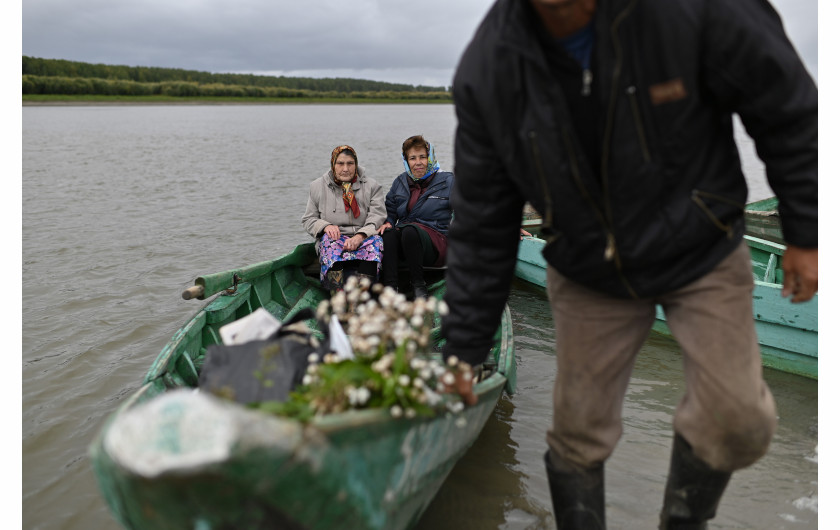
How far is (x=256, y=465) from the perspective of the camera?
1.71 m

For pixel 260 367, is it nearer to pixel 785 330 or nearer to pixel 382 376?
pixel 382 376

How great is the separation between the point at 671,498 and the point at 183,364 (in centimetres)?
276

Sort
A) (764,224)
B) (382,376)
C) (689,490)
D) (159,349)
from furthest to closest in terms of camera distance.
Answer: (764,224) → (159,349) → (689,490) → (382,376)

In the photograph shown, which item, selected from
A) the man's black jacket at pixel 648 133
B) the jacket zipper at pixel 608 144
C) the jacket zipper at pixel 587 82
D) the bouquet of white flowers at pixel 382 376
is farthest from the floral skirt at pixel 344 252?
the jacket zipper at pixel 587 82

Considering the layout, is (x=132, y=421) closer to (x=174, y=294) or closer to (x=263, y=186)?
(x=174, y=294)

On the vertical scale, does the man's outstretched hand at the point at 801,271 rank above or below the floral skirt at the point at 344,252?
above

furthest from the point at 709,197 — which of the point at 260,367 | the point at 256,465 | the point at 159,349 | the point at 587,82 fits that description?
the point at 159,349

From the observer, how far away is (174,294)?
7.79 metres

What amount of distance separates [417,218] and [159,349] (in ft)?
8.79

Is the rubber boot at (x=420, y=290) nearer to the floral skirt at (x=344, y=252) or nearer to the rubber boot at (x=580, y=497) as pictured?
the floral skirt at (x=344, y=252)

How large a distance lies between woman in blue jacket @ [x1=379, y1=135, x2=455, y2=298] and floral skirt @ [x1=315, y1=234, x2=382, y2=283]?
0.08 meters

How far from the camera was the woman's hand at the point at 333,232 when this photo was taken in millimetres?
5844

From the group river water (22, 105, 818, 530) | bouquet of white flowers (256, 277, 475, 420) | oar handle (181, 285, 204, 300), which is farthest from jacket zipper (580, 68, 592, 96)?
oar handle (181, 285, 204, 300)

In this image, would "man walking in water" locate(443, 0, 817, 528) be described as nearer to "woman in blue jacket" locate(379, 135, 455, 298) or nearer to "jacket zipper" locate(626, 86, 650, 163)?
"jacket zipper" locate(626, 86, 650, 163)
